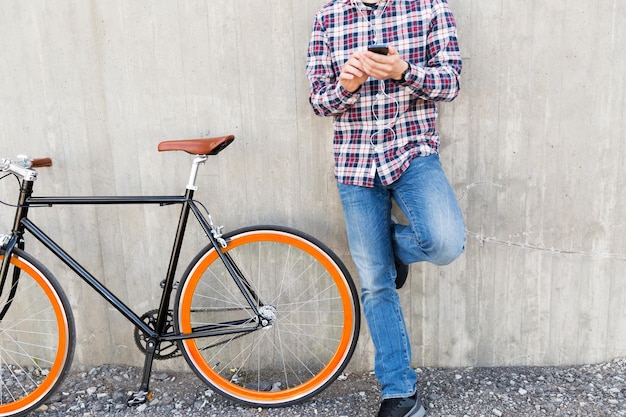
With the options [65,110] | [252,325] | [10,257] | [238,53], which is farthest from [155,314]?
[238,53]

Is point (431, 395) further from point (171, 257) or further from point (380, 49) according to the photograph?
point (380, 49)

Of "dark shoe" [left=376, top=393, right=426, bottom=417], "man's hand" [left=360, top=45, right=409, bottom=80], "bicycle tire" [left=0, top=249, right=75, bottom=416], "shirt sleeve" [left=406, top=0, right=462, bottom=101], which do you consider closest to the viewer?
"man's hand" [left=360, top=45, right=409, bottom=80]

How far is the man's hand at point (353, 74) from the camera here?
7.90ft

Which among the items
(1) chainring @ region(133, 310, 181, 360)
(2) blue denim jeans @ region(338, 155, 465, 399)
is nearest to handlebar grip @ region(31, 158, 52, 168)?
(1) chainring @ region(133, 310, 181, 360)

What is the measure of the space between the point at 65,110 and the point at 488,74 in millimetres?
2297

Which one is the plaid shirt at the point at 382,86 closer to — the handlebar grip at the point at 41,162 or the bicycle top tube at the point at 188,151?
the bicycle top tube at the point at 188,151

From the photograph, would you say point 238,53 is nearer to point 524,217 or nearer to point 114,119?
point 114,119

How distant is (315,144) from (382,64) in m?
0.83

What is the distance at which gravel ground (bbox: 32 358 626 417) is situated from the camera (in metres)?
2.95

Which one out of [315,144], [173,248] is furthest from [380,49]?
[173,248]

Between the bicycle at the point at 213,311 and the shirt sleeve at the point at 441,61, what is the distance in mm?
960

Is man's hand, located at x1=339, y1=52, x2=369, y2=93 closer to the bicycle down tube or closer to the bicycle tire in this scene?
the bicycle down tube

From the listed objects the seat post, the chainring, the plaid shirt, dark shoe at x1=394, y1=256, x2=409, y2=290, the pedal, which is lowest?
the pedal

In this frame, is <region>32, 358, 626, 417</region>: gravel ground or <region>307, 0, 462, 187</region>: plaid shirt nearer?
<region>307, 0, 462, 187</region>: plaid shirt
